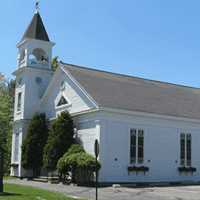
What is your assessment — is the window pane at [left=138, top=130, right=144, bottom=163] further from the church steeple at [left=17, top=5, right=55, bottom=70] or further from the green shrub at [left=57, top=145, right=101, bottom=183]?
the church steeple at [left=17, top=5, right=55, bottom=70]

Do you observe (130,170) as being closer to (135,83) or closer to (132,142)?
(132,142)

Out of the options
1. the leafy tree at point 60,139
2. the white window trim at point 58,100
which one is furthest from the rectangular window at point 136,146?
the white window trim at point 58,100

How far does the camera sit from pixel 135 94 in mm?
32906

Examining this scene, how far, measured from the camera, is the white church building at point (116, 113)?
28828 mm

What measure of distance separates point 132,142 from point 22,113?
11.2m

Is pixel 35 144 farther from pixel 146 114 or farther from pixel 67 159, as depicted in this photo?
pixel 146 114

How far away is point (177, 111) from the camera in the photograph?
32.8 m

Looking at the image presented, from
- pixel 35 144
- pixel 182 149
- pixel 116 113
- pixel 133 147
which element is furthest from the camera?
pixel 35 144

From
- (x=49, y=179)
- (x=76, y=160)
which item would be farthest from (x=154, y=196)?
(x=49, y=179)

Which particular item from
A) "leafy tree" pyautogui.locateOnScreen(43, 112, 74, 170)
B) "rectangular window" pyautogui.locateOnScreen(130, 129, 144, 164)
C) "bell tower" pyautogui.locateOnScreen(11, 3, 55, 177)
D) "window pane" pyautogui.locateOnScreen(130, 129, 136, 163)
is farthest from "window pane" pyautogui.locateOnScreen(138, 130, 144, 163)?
"bell tower" pyautogui.locateOnScreen(11, 3, 55, 177)

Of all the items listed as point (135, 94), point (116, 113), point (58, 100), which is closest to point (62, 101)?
point (58, 100)

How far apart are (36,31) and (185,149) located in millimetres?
15708

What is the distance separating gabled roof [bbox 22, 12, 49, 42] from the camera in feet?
122

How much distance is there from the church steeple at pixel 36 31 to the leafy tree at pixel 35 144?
272 inches
